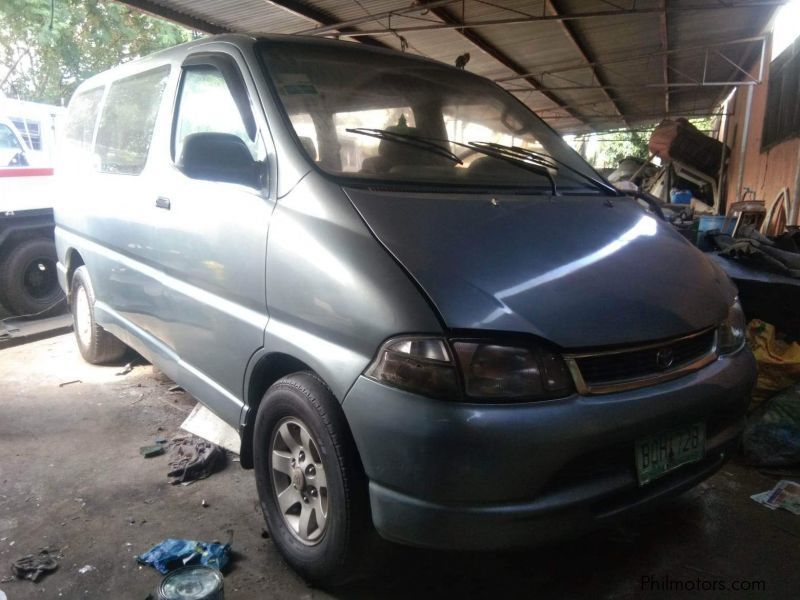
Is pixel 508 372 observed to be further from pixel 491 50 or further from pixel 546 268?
pixel 491 50

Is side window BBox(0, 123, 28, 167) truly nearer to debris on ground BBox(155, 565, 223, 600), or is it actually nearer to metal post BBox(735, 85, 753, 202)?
debris on ground BBox(155, 565, 223, 600)

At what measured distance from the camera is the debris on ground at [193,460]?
3.04 meters

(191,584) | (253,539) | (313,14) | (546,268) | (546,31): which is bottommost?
(253,539)

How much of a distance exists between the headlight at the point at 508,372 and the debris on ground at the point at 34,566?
1.81 metres

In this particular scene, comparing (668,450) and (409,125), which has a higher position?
(409,125)

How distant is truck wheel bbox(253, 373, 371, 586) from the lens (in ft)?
6.30

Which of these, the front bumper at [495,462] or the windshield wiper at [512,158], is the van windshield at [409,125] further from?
the front bumper at [495,462]

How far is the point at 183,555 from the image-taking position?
7.74 ft

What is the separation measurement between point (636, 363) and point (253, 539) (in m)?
1.70

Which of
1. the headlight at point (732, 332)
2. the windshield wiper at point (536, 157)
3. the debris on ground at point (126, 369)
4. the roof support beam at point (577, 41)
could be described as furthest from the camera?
the roof support beam at point (577, 41)

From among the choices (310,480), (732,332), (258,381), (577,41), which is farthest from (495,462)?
(577,41)

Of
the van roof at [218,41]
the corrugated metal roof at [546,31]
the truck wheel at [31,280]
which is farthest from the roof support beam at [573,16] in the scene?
the van roof at [218,41]

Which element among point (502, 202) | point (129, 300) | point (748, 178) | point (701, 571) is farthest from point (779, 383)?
point (748, 178)

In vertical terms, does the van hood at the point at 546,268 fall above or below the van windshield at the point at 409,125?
below
